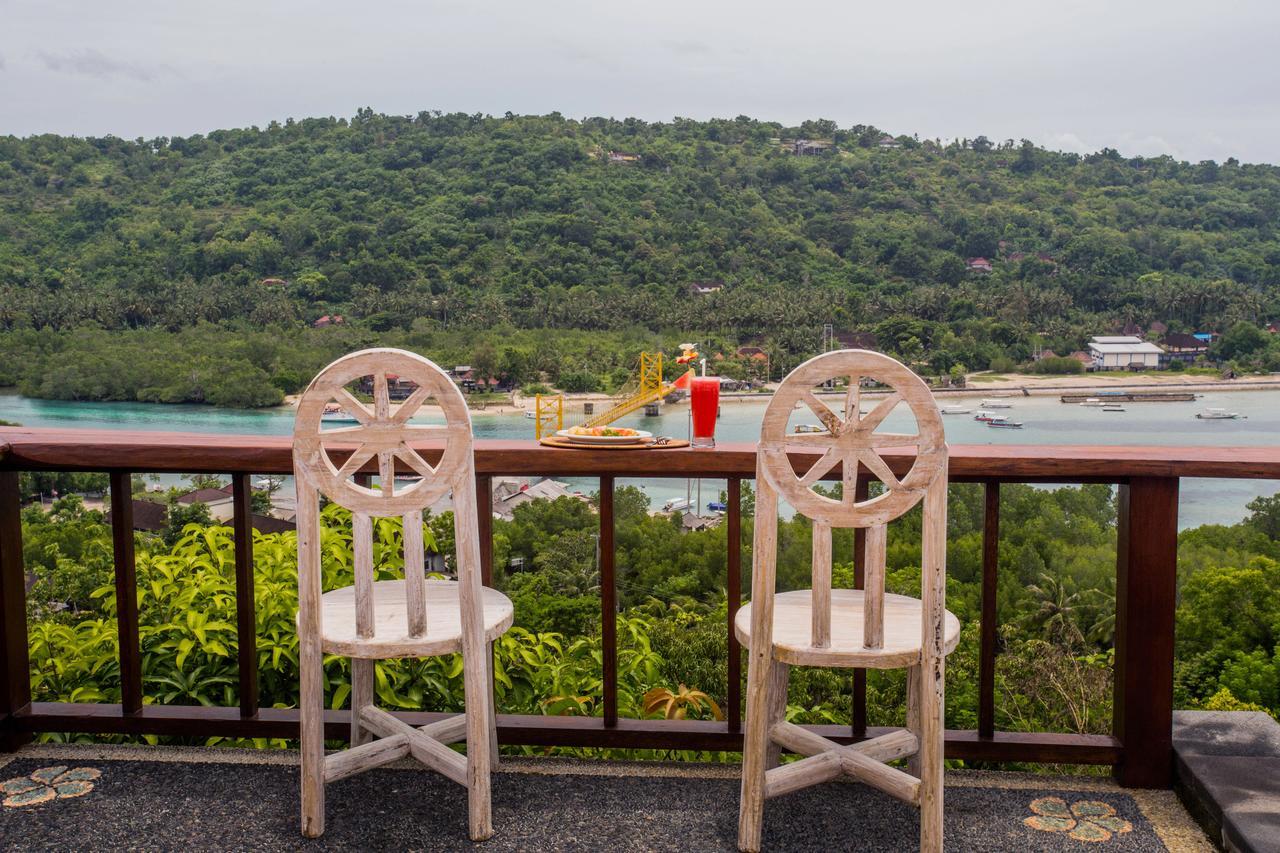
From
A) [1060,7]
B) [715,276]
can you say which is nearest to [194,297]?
[715,276]

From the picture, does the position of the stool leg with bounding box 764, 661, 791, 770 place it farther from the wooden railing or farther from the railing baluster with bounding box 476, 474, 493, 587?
the railing baluster with bounding box 476, 474, 493, 587

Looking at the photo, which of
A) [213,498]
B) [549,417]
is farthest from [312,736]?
[213,498]

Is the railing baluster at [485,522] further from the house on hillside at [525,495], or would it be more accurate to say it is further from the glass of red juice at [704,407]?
the house on hillside at [525,495]

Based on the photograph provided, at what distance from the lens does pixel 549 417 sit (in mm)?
2578

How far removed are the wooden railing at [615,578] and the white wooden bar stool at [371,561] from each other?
0.25 meters

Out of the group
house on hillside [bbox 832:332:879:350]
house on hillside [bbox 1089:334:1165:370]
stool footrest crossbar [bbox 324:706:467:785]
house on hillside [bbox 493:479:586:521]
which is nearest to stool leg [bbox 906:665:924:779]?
stool footrest crossbar [bbox 324:706:467:785]

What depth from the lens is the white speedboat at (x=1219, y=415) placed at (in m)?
38.7

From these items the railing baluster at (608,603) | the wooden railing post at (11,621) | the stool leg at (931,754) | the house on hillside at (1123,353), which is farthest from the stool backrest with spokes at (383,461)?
the house on hillside at (1123,353)

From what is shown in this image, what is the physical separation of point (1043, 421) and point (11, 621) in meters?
41.4

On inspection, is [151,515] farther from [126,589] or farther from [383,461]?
[383,461]

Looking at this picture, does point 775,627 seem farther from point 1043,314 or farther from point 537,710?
point 1043,314

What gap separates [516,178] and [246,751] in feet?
139

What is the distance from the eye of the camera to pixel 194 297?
36.3 meters

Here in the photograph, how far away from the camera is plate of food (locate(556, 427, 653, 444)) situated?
219 cm
